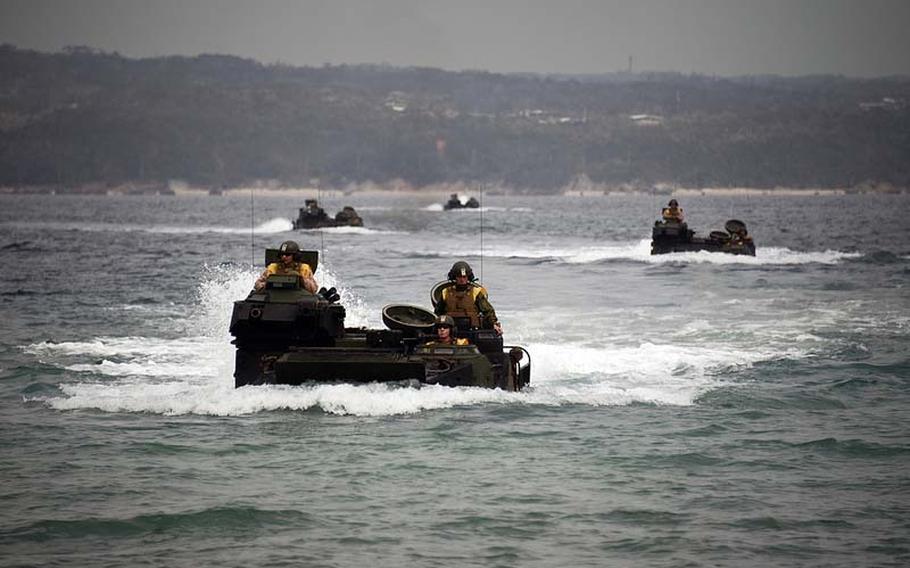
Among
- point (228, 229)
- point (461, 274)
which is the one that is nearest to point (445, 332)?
point (461, 274)

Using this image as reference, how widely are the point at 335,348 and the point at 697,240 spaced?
43741mm

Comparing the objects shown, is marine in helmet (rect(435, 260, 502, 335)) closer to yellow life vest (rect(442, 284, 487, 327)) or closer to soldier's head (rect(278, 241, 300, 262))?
yellow life vest (rect(442, 284, 487, 327))

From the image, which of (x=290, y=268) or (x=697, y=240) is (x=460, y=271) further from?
(x=697, y=240)

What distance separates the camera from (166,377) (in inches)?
1089

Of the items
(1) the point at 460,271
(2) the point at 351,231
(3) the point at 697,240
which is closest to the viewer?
(1) the point at 460,271

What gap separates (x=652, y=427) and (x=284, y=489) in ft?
20.5

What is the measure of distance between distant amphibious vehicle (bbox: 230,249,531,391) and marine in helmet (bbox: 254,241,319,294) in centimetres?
29

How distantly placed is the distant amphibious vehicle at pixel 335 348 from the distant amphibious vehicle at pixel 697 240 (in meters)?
41.8

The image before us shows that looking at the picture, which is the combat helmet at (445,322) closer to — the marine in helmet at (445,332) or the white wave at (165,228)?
the marine in helmet at (445,332)

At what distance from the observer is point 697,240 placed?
65.1m

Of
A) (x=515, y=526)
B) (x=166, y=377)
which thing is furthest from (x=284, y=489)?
(x=166, y=377)

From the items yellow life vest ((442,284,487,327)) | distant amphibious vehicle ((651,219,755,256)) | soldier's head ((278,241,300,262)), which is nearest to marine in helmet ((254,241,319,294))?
soldier's head ((278,241,300,262))

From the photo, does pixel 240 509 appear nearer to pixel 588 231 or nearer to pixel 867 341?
pixel 867 341

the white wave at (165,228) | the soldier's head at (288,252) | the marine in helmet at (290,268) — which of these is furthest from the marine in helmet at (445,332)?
Result: the white wave at (165,228)
